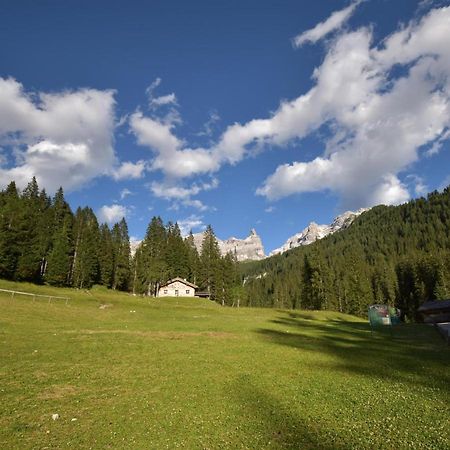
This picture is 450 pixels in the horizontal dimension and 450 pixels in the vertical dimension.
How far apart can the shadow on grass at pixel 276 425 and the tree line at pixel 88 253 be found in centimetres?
7851

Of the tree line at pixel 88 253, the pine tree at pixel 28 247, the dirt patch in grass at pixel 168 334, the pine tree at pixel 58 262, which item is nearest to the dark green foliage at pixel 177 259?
the tree line at pixel 88 253

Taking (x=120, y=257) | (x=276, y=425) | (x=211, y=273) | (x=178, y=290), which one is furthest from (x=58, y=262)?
(x=276, y=425)

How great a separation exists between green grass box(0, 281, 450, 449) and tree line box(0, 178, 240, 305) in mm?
54997

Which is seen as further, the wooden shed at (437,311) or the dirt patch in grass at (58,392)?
the wooden shed at (437,311)

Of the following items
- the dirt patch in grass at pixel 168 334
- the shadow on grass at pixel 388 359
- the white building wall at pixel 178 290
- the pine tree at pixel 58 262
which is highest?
the pine tree at pixel 58 262

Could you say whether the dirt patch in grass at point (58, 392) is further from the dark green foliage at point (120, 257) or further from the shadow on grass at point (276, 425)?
the dark green foliage at point (120, 257)

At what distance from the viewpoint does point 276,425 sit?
13.4 metres

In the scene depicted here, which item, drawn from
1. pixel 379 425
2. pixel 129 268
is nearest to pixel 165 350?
pixel 379 425

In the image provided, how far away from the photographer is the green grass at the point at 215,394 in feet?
40.2

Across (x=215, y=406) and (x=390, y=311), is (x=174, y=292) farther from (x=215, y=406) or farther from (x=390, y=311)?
(x=215, y=406)

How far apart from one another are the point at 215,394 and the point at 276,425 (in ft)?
15.5

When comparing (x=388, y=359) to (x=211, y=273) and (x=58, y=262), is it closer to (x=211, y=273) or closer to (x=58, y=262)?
(x=58, y=262)

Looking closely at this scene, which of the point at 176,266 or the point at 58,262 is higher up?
the point at 176,266

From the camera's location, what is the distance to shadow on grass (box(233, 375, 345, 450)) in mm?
11664
